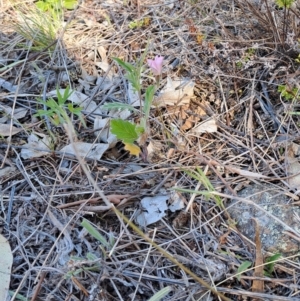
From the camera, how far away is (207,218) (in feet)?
4.46

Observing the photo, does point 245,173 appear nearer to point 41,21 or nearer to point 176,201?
point 176,201

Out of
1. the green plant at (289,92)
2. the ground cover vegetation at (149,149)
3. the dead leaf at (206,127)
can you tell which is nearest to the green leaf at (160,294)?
the ground cover vegetation at (149,149)

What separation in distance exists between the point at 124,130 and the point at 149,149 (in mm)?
130

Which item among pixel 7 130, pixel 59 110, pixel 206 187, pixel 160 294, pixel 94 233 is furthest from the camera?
A: pixel 7 130

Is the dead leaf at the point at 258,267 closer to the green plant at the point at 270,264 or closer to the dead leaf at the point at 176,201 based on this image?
the green plant at the point at 270,264

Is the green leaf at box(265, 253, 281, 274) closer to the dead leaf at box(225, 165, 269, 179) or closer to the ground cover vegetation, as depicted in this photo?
the ground cover vegetation

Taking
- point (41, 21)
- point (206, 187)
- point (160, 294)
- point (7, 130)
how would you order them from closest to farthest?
point (160, 294) < point (206, 187) < point (7, 130) < point (41, 21)

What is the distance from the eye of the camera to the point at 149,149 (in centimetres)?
151

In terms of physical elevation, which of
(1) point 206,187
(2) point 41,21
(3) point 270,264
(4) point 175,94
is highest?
Result: (2) point 41,21

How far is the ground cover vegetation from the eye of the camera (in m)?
1.24

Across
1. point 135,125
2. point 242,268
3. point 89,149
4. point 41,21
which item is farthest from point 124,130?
point 41,21

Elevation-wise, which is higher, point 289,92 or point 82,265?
point 289,92

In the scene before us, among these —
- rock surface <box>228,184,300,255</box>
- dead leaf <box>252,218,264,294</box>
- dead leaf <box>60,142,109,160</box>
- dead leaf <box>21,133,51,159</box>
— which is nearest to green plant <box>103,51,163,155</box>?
dead leaf <box>60,142,109,160</box>

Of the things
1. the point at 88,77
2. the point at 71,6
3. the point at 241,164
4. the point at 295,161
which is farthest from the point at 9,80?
the point at 295,161
